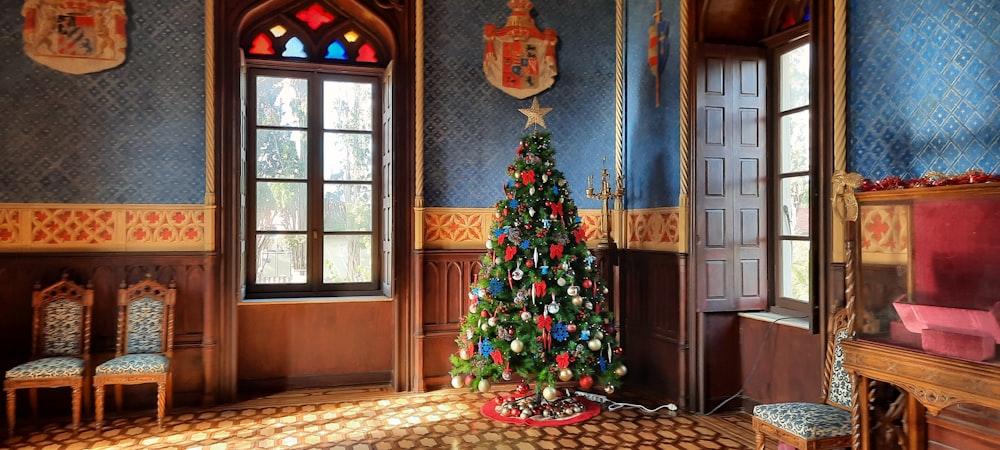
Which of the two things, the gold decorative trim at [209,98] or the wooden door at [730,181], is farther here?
the gold decorative trim at [209,98]

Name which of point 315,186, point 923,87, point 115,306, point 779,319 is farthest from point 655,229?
point 115,306

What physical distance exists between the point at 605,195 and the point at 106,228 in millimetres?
4169

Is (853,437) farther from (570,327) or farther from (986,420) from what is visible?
(570,327)

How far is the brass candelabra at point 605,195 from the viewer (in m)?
5.96

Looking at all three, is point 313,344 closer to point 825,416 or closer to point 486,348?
point 486,348

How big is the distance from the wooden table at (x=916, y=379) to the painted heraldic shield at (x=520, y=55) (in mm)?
3817

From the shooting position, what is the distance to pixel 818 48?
13.7ft

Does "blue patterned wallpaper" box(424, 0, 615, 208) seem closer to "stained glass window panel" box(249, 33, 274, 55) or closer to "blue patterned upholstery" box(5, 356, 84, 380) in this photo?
"stained glass window panel" box(249, 33, 274, 55)

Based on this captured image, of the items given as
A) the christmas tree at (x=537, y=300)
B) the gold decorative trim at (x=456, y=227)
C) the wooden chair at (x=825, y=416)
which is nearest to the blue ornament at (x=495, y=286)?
the christmas tree at (x=537, y=300)

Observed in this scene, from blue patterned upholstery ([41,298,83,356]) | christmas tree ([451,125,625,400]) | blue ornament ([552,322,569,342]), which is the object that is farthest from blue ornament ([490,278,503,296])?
blue patterned upholstery ([41,298,83,356])

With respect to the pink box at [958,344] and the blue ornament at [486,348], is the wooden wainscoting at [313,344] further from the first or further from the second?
the pink box at [958,344]

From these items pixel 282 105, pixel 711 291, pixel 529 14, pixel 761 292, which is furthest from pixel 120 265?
pixel 761 292

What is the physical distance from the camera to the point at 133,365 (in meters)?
4.81

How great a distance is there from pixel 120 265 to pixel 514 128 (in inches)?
139
